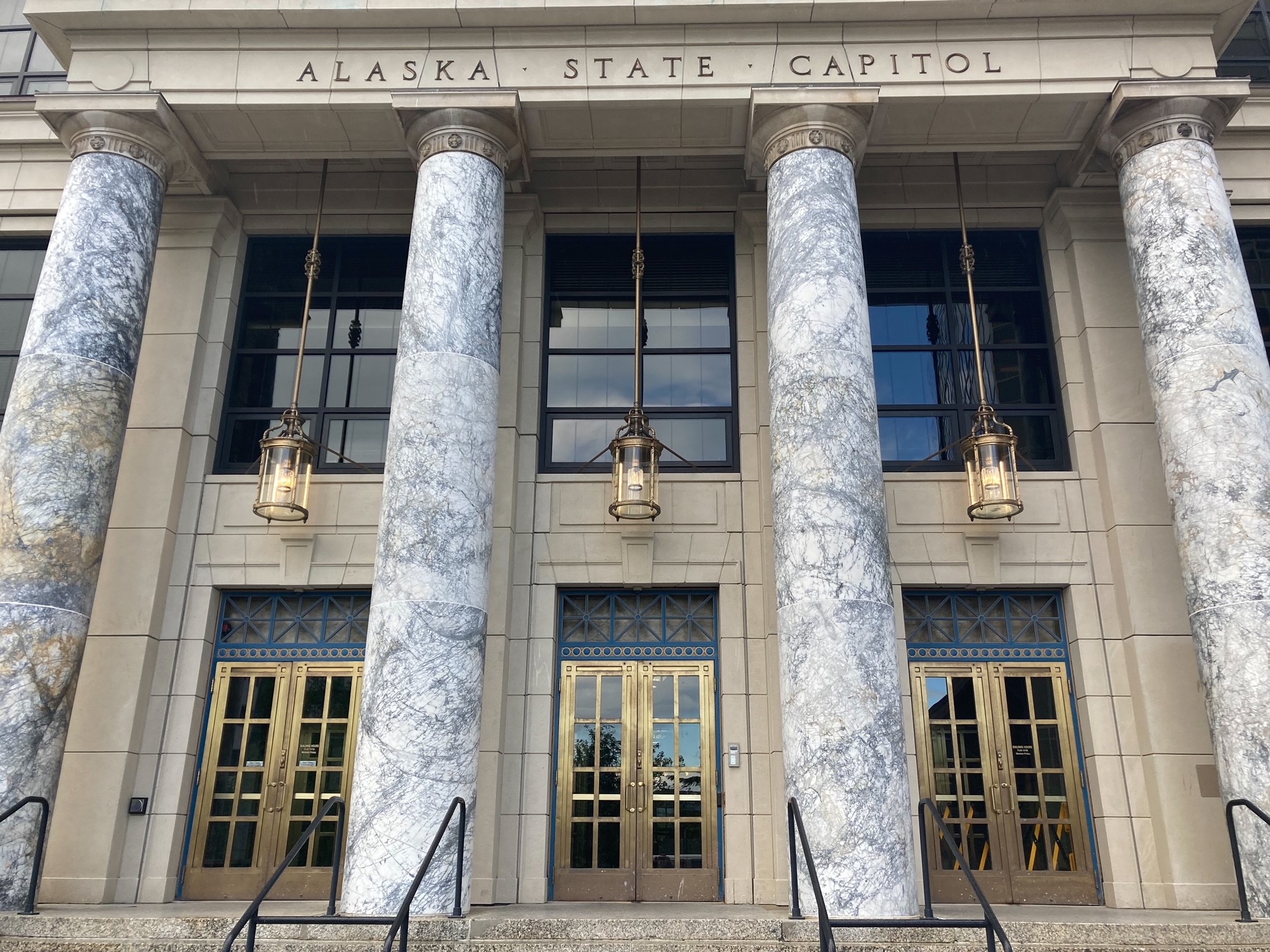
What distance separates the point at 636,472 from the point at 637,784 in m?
3.39

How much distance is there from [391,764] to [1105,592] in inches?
309

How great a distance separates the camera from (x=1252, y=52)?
42.6ft

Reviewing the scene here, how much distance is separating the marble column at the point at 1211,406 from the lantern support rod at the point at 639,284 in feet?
16.9

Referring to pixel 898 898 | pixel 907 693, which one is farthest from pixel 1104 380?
pixel 898 898

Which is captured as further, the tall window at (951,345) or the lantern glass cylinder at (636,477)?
the tall window at (951,345)

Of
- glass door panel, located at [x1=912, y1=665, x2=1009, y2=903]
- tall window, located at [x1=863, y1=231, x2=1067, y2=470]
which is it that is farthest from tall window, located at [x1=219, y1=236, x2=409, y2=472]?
glass door panel, located at [x1=912, y1=665, x2=1009, y2=903]

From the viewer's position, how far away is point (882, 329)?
1273 cm

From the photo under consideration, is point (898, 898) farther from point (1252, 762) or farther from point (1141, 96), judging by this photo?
point (1141, 96)

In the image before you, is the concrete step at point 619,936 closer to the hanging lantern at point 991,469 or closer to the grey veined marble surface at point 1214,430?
the grey veined marble surface at point 1214,430

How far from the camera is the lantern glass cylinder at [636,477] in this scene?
10578 millimetres

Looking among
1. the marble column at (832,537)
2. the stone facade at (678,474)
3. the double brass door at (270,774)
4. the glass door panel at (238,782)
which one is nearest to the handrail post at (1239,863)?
the stone facade at (678,474)

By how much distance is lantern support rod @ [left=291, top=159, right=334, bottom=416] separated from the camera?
11.4 m

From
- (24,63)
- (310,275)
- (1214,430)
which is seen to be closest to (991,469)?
(1214,430)

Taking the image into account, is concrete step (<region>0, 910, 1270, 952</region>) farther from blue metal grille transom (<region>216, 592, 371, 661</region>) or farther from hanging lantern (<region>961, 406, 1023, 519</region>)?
hanging lantern (<region>961, 406, 1023, 519</region>)
